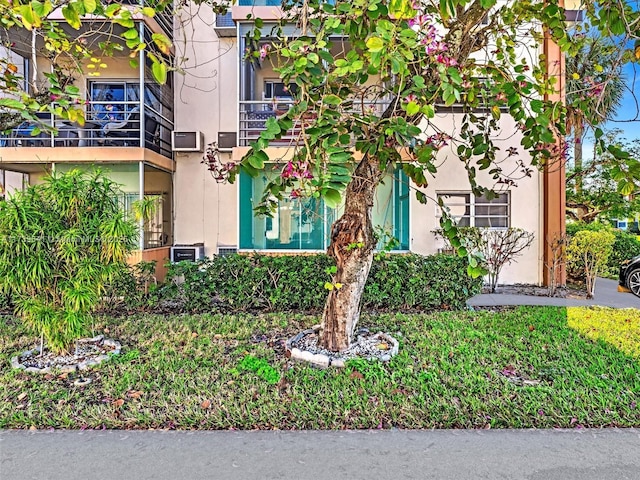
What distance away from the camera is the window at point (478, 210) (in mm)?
10461

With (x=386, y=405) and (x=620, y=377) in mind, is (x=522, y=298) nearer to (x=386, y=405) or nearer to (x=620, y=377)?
(x=620, y=377)

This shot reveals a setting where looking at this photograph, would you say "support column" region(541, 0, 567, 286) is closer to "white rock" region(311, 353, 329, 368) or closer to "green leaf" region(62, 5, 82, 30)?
"white rock" region(311, 353, 329, 368)

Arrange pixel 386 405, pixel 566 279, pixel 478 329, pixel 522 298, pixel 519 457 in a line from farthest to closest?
pixel 566 279, pixel 522 298, pixel 478 329, pixel 386 405, pixel 519 457

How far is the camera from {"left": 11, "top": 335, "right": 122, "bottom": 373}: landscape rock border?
4.57 m

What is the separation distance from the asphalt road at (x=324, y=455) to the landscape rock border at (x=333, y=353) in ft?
4.37

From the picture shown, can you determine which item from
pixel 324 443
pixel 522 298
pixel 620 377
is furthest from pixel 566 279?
pixel 324 443

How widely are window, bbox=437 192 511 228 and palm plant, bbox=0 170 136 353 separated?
8.03m

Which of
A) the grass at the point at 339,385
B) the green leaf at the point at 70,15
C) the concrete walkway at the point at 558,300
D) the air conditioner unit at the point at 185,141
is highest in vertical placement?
the air conditioner unit at the point at 185,141

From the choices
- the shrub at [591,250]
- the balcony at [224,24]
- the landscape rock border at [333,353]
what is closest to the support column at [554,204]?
the shrub at [591,250]

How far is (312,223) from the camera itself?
10.0 meters

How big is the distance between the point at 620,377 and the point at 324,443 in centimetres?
341

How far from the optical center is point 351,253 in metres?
4.95

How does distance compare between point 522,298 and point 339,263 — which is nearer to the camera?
point 339,263

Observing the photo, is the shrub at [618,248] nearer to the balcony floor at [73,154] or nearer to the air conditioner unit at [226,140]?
the air conditioner unit at [226,140]
